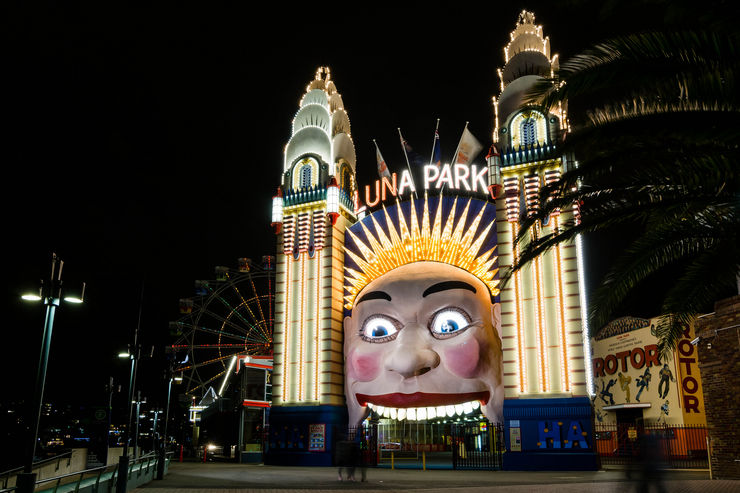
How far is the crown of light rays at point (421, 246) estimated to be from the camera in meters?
27.1

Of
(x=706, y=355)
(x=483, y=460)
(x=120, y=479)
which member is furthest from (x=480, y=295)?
(x=120, y=479)

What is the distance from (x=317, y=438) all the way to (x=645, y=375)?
693 inches

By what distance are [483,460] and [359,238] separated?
11.0m

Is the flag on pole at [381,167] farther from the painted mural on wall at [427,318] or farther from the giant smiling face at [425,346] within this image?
the giant smiling face at [425,346]

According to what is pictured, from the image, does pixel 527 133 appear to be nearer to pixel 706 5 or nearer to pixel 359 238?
pixel 359 238

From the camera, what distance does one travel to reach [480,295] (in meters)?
25.7

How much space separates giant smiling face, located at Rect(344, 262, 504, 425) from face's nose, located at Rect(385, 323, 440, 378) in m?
0.04

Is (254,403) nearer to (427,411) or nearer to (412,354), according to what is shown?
(427,411)

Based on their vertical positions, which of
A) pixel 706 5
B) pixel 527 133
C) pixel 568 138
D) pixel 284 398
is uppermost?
pixel 527 133

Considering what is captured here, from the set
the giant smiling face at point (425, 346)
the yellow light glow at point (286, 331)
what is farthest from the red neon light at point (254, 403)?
the giant smiling face at point (425, 346)

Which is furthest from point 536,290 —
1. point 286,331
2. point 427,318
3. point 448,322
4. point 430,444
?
point 430,444

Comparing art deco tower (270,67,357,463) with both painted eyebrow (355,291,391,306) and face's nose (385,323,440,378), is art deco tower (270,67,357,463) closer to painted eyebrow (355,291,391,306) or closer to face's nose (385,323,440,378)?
painted eyebrow (355,291,391,306)

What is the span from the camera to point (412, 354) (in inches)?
978

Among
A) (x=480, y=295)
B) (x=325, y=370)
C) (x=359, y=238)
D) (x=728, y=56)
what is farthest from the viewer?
(x=359, y=238)
